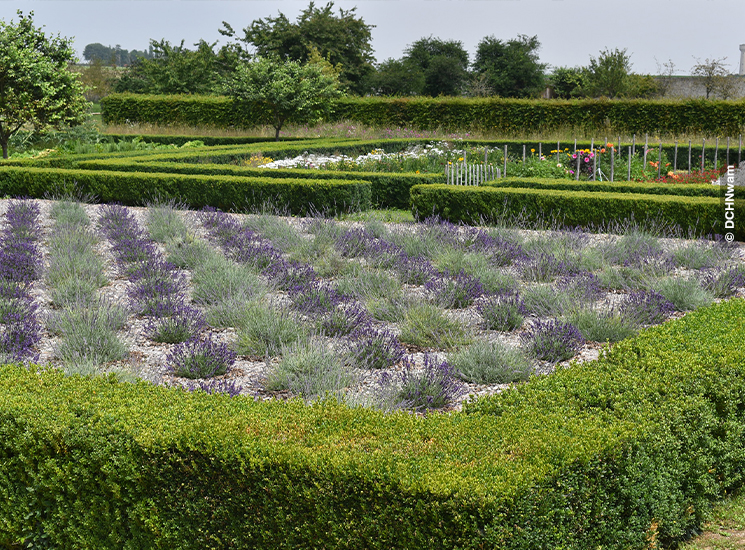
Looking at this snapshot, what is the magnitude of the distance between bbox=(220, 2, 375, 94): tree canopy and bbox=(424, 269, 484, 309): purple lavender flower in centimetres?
3421

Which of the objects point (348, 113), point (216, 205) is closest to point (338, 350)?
point (216, 205)

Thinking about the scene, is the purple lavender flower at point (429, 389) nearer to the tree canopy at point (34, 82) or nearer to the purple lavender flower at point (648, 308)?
the purple lavender flower at point (648, 308)

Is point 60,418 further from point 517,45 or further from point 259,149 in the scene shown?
point 517,45

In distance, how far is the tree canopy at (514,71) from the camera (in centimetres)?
4497

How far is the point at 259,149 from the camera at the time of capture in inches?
690

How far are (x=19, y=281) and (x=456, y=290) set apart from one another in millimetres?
4251

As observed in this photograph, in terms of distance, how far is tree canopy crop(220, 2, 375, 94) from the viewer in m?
40.0

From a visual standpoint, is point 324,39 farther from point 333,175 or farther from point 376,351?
point 376,351

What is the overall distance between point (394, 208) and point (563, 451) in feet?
34.2

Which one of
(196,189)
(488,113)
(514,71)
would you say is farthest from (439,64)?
(196,189)

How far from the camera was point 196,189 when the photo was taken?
39.9ft

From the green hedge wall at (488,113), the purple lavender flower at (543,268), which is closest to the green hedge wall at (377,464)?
the purple lavender flower at (543,268)

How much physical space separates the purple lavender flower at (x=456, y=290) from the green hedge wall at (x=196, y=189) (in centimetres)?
474

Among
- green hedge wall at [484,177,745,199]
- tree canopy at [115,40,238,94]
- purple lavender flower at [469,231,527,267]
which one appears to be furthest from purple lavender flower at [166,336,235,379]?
tree canopy at [115,40,238,94]
